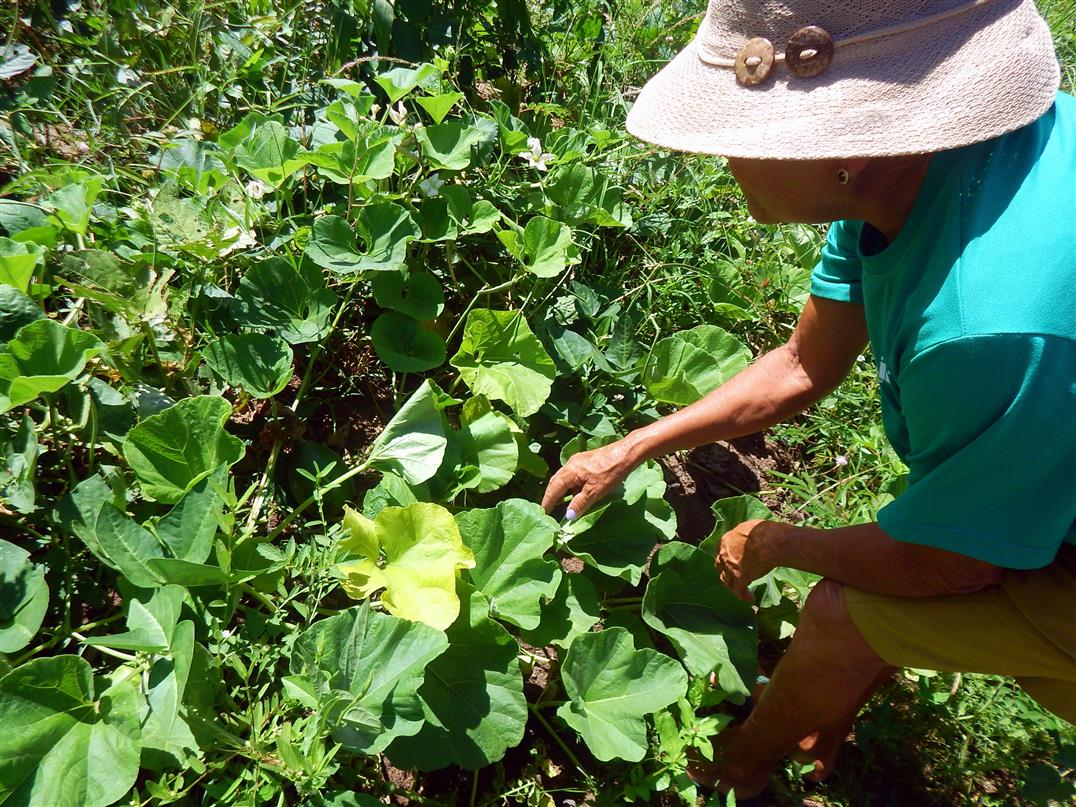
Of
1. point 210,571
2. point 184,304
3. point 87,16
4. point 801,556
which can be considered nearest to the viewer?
point 210,571

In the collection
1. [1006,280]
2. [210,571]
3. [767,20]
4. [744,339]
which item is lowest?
[744,339]

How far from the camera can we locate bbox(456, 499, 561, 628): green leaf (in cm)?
183

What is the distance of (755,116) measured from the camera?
3.98 ft

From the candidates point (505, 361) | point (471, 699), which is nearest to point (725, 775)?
point (471, 699)

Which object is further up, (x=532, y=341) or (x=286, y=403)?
(x=532, y=341)

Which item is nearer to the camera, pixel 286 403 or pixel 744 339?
pixel 286 403

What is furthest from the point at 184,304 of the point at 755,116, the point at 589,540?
the point at 755,116

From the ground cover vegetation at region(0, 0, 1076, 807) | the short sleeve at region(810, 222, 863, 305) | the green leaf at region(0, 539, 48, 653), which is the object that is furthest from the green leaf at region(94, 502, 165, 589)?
the short sleeve at region(810, 222, 863, 305)

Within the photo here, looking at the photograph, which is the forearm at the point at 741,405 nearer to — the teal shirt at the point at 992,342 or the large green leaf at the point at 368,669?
the teal shirt at the point at 992,342

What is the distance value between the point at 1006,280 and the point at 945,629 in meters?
0.72

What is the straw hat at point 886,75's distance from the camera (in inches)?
44.5

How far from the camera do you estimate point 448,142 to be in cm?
232

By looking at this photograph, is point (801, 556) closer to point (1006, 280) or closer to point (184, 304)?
point (1006, 280)

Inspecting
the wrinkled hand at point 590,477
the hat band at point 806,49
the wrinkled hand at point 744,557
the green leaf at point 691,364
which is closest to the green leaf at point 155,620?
the wrinkled hand at point 590,477
